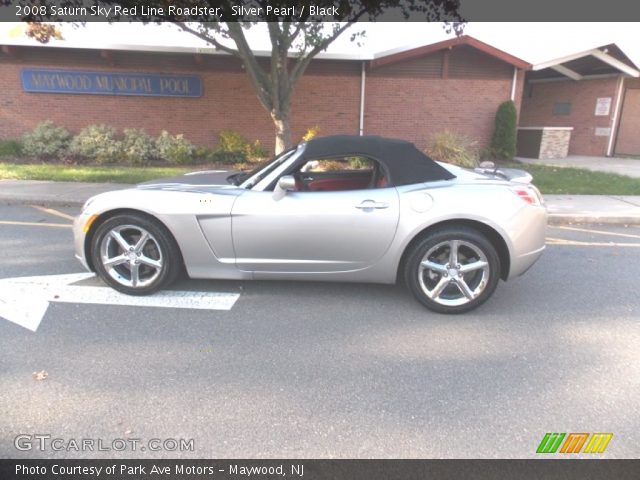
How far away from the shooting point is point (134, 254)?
3.69 meters

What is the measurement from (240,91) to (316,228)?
11.7m

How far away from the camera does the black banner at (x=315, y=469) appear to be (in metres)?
1.95

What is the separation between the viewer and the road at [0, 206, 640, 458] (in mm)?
2176

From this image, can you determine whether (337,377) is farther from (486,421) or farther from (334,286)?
(334,286)

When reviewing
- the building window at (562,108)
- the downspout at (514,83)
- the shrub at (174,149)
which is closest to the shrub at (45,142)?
the shrub at (174,149)

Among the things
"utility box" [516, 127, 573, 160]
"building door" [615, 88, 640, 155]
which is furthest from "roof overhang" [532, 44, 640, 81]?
"utility box" [516, 127, 573, 160]

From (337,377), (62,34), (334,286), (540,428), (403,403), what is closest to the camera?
(540,428)

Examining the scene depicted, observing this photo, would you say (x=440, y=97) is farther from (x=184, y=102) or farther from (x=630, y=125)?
(x=630, y=125)

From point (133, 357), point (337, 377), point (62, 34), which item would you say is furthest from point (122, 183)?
point (337, 377)

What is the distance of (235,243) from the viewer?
3551 millimetres

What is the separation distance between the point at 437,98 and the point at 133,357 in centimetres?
1363

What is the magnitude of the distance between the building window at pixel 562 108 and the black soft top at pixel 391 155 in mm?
17696

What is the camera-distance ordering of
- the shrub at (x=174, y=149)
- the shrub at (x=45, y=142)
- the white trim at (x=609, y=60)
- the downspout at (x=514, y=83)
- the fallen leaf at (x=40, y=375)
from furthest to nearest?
the white trim at (x=609, y=60)
the downspout at (x=514, y=83)
the shrub at (x=45, y=142)
the shrub at (x=174, y=149)
the fallen leaf at (x=40, y=375)

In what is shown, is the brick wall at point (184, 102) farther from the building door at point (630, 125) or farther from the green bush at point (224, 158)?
the building door at point (630, 125)
